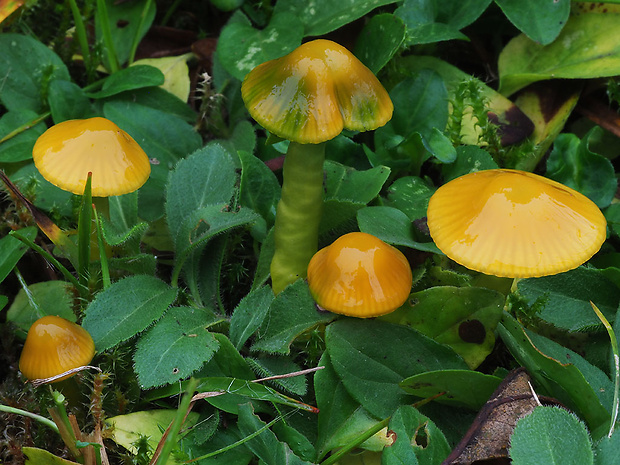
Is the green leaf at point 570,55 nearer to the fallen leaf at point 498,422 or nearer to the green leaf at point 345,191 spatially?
the green leaf at point 345,191

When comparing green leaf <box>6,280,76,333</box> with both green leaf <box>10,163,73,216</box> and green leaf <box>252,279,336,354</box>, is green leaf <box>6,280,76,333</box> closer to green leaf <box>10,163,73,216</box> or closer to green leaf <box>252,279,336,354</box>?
green leaf <box>10,163,73,216</box>

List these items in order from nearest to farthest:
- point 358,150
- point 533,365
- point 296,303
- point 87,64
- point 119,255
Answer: point 533,365 < point 296,303 < point 119,255 < point 358,150 < point 87,64

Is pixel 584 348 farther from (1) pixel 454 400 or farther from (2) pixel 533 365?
(1) pixel 454 400

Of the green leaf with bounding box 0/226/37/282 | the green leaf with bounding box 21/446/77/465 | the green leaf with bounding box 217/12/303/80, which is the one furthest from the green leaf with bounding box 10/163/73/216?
the green leaf with bounding box 21/446/77/465

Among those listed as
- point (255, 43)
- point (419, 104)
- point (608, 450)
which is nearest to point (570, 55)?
point (419, 104)

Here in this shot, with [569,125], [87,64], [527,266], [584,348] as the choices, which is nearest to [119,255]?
[87,64]
